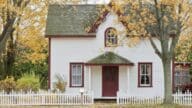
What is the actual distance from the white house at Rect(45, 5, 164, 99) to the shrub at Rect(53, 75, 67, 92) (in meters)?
0.34

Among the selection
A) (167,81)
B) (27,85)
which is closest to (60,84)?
(27,85)

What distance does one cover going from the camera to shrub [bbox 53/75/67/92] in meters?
37.4

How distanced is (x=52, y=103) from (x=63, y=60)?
5532mm

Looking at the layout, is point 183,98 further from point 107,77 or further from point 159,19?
point 107,77

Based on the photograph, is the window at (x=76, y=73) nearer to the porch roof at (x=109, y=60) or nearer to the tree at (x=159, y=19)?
the porch roof at (x=109, y=60)

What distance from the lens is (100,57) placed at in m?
38.4

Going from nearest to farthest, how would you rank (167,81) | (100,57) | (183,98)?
(167,81), (183,98), (100,57)

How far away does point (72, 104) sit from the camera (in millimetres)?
33750

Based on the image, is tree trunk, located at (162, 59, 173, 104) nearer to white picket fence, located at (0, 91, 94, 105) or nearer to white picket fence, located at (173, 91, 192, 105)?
white picket fence, located at (173, 91, 192, 105)

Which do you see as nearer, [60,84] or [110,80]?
[60,84]

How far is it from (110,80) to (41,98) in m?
6.93

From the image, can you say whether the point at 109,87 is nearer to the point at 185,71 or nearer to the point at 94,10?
the point at 94,10

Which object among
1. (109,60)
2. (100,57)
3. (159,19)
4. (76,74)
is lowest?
(76,74)

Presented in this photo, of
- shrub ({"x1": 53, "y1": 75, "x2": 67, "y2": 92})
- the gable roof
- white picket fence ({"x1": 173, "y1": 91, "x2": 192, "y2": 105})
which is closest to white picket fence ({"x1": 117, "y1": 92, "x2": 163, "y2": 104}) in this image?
white picket fence ({"x1": 173, "y1": 91, "x2": 192, "y2": 105})
